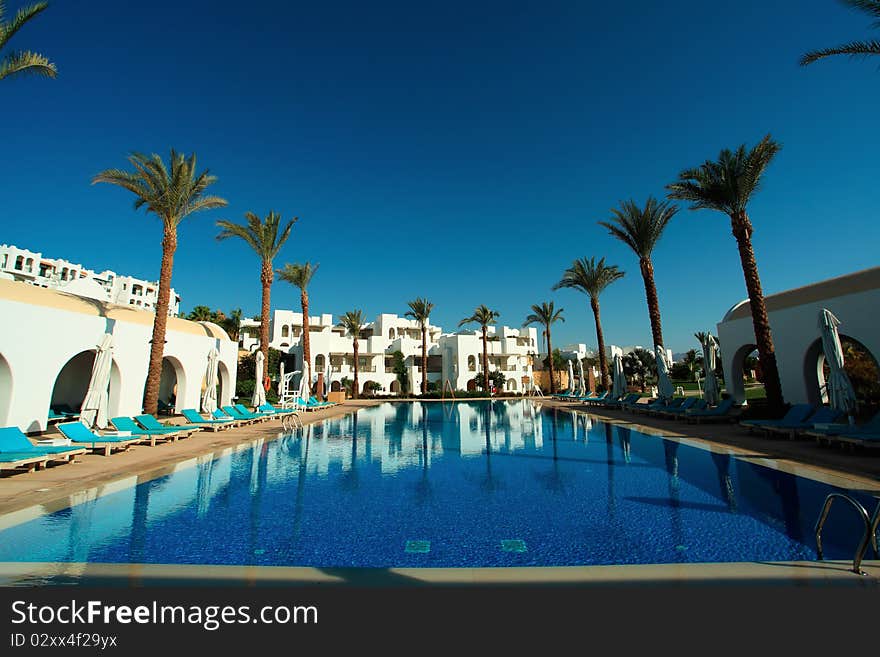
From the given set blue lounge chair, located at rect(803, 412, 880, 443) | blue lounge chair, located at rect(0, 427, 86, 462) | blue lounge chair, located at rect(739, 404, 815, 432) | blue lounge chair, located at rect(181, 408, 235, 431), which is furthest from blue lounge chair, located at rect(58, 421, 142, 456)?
blue lounge chair, located at rect(739, 404, 815, 432)


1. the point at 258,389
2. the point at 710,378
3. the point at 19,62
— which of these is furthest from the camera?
the point at 258,389

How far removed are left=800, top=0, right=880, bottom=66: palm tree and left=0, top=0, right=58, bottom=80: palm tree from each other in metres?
17.0

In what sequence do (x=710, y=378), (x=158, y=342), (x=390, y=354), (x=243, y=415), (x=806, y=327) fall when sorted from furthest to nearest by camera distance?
(x=390, y=354) → (x=243, y=415) → (x=710, y=378) → (x=806, y=327) → (x=158, y=342)

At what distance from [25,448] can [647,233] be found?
949 inches

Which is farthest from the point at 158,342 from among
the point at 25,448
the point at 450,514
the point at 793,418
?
the point at 793,418

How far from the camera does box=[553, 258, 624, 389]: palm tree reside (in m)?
31.4

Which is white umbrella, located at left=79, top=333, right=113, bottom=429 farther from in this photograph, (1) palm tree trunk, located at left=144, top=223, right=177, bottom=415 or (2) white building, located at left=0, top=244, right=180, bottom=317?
(2) white building, located at left=0, top=244, right=180, bottom=317

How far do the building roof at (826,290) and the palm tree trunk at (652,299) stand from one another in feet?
12.1

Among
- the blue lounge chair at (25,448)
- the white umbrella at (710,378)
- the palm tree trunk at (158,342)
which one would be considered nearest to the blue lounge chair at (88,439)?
the blue lounge chair at (25,448)

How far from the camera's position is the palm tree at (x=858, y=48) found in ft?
29.1

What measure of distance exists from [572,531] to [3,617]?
5587 mm

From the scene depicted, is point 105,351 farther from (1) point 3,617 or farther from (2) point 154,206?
(1) point 3,617

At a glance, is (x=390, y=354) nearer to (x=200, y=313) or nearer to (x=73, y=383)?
(x=200, y=313)

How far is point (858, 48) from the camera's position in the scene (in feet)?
30.2
